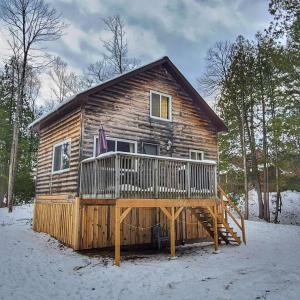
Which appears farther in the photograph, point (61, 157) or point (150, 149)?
point (150, 149)

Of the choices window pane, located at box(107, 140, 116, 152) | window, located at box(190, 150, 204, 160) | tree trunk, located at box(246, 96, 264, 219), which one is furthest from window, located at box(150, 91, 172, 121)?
tree trunk, located at box(246, 96, 264, 219)

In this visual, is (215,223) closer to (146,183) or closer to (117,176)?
(146,183)

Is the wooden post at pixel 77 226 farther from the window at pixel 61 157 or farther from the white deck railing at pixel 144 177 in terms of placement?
the window at pixel 61 157

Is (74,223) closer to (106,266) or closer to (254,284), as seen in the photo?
(106,266)

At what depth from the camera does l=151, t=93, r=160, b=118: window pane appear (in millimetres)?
15734

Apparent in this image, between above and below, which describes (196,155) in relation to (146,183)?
above

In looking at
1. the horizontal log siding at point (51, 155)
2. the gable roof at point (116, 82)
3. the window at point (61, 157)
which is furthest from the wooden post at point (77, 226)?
the gable roof at point (116, 82)

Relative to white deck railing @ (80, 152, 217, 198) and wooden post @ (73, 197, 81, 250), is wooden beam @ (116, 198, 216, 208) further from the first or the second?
wooden post @ (73, 197, 81, 250)

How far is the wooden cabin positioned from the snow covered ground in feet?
3.13

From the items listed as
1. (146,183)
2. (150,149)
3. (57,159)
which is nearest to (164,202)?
(146,183)

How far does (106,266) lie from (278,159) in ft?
60.3

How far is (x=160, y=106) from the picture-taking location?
52.6 feet

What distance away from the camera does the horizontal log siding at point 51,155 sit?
13297mm

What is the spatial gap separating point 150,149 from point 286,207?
19.2 meters
